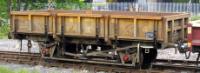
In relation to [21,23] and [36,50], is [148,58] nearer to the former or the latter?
[21,23]

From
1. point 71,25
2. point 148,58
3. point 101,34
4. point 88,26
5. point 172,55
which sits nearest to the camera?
point 101,34

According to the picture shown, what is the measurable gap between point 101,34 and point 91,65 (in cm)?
126

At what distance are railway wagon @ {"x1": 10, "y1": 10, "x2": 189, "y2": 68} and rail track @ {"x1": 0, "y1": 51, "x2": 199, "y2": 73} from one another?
20cm

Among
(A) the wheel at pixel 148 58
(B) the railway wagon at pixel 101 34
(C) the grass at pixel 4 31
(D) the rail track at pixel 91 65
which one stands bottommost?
(C) the grass at pixel 4 31

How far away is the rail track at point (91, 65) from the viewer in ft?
51.8

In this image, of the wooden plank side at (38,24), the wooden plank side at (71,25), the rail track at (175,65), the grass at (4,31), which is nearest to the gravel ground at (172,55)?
the rail track at (175,65)

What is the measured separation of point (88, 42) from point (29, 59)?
2.68m

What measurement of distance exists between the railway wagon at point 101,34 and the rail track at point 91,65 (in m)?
0.20

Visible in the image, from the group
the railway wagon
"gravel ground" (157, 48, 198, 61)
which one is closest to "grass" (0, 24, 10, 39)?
the railway wagon

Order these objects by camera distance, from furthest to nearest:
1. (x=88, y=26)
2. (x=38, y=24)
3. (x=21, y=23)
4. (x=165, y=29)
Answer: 1. (x=21, y=23)
2. (x=38, y=24)
3. (x=88, y=26)
4. (x=165, y=29)

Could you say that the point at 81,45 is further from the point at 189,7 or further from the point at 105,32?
the point at 189,7

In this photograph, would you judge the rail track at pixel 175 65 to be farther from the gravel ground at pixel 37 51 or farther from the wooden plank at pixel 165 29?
the gravel ground at pixel 37 51

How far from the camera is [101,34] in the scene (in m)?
16.0

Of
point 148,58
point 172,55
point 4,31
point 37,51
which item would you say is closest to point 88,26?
point 148,58
